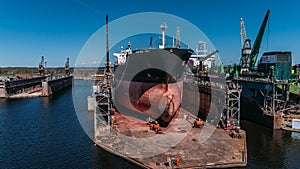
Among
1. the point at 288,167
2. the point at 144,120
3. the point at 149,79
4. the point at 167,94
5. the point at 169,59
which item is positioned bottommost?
the point at 288,167

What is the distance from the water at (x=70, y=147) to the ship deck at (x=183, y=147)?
927 mm

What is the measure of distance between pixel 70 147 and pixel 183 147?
1007cm

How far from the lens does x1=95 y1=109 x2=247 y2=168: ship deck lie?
1411cm

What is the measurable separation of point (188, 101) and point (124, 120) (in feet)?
52.8

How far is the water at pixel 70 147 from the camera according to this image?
52.4ft

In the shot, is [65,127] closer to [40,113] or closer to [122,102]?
[122,102]

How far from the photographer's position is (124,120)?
957 inches

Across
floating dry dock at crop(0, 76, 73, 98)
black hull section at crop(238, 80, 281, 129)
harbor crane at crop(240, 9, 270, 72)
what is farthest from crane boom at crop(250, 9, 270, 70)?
floating dry dock at crop(0, 76, 73, 98)

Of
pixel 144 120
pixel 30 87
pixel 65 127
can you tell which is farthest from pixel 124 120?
pixel 30 87

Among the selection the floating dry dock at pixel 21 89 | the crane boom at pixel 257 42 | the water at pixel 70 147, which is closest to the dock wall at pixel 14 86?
the floating dry dock at pixel 21 89

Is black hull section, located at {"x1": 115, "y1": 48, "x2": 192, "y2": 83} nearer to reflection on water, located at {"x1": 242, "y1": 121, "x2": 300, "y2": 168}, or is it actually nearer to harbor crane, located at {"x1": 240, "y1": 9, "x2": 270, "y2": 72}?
reflection on water, located at {"x1": 242, "y1": 121, "x2": 300, "y2": 168}

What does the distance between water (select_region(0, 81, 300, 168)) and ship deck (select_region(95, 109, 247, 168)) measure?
927 mm

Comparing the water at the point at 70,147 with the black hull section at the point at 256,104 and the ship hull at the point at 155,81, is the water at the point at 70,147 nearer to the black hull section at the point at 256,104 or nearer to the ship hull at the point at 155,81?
the black hull section at the point at 256,104

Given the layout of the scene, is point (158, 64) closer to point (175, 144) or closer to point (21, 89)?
point (175, 144)
